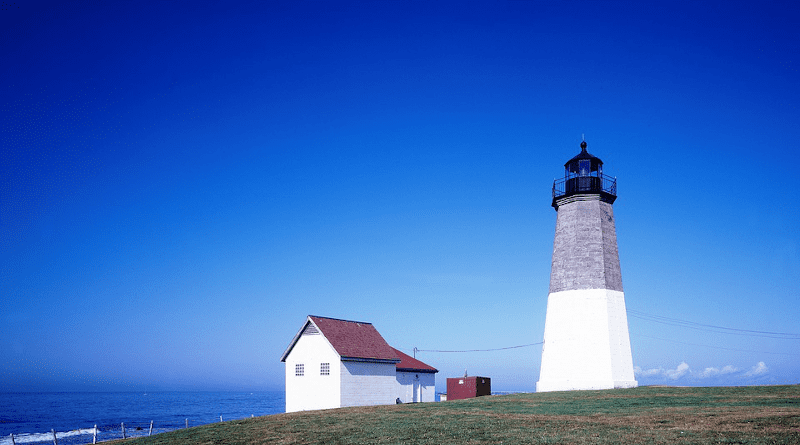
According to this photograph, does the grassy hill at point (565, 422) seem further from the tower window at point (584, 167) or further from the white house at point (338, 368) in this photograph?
the tower window at point (584, 167)

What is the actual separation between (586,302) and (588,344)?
8.17 ft

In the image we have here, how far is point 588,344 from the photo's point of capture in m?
32.9

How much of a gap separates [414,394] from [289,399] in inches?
372

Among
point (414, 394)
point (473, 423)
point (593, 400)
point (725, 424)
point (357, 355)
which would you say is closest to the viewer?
point (725, 424)

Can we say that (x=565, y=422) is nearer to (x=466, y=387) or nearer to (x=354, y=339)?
(x=354, y=339)

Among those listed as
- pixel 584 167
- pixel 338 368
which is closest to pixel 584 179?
pixel 584 167

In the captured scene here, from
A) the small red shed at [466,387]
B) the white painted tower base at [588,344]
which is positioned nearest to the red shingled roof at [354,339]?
the small red shed at [466,387]

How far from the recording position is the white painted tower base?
107 ft

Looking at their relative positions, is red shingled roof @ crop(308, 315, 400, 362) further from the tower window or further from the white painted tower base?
the tower window

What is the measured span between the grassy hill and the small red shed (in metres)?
10.6

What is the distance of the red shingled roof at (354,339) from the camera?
3509cm

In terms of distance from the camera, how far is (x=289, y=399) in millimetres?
36344

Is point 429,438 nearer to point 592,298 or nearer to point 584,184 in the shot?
point 592,298

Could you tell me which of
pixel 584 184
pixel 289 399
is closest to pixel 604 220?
pixel 584 184
